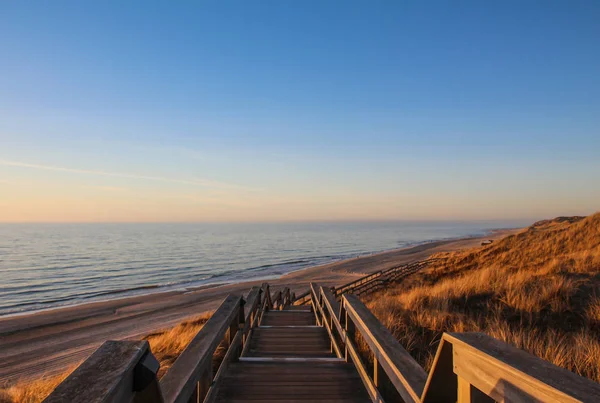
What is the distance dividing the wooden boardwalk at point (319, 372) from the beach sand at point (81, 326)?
8513 mm

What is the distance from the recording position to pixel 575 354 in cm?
425

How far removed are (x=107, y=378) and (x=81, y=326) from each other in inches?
910

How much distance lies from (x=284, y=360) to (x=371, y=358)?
1.56 meters

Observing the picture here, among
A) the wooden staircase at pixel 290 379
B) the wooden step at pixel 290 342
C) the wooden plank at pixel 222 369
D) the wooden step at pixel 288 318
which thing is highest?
the wooden plank at pixel 222 369

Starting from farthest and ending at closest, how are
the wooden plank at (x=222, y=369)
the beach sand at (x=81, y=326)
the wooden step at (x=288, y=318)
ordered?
the beach sand at (x=81, y=326) → the wooden step at (x=288, y=318) → the wooden plank at (x=222, y=369)

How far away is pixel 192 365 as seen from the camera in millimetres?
2564

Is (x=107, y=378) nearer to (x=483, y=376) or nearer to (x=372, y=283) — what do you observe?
(x=483, y=376)

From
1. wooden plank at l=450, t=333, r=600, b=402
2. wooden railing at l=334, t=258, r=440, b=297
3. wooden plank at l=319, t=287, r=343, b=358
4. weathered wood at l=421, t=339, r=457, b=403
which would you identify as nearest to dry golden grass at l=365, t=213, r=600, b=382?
wooden plank at l=319, t=287, r=343, b=358

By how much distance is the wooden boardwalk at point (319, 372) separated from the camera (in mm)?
1138

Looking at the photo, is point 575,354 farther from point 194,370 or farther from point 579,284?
point 194,370

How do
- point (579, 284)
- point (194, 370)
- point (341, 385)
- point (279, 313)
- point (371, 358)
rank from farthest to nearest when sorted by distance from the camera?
point (279, 313) → point (579, 284) → point (371, 358) → point (341, 385) → point (194, 370)

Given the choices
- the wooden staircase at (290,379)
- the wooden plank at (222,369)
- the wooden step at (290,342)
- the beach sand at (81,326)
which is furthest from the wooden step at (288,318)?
the beach sand at (81,326)

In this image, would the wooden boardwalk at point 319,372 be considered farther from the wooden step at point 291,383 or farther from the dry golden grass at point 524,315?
the dry golden grass at point 524,315

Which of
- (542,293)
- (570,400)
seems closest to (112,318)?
(542,293)
